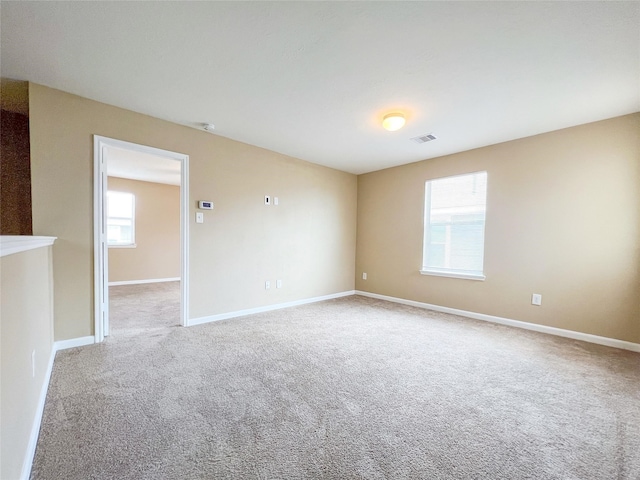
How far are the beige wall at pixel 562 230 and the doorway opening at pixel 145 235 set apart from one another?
4.01 meters

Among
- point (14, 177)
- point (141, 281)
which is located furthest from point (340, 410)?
point (141, 281)

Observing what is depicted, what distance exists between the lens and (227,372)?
7.09 feet

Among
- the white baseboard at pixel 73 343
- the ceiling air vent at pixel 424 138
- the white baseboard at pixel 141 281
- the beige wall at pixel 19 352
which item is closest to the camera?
the beige wall at pixel 19 352

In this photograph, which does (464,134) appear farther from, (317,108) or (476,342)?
(476,342)

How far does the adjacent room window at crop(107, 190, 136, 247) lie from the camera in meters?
6.06

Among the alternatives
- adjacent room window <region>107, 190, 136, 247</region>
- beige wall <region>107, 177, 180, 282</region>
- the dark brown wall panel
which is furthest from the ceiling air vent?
adjacent room window <region>107, 190, 136, 247</region>

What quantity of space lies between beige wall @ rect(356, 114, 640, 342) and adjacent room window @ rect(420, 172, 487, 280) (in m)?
0.12

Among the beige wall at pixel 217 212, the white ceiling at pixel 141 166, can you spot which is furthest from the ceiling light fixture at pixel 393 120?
the white ceiling at pixel 141 166

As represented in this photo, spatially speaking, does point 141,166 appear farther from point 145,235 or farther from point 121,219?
point 145,235

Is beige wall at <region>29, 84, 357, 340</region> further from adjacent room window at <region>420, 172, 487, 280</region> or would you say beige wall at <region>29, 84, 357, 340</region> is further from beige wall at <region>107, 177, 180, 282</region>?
beige wall at <region>107, 177, 180, 282</region>

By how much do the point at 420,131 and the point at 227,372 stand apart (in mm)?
3304

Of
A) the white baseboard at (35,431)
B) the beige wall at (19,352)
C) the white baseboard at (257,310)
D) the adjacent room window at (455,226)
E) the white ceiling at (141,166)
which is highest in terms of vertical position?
the white ceiling at (141,166)

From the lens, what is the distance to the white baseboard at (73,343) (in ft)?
8.23

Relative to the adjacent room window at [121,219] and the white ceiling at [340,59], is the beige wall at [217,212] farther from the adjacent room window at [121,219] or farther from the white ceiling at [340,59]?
the adjacent room window at [121,219]
